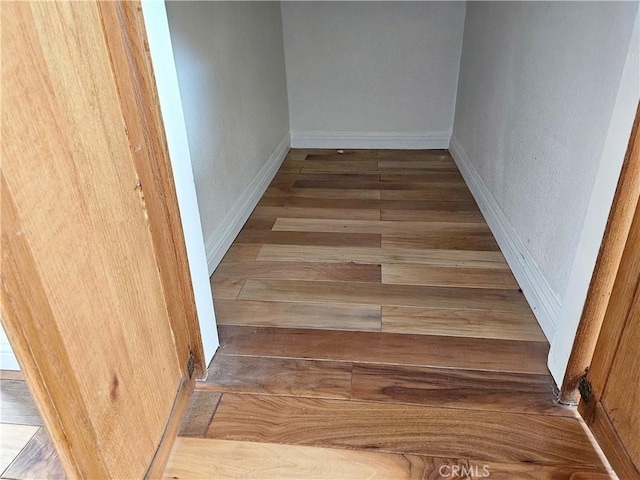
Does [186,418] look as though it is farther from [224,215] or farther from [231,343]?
[224,215]

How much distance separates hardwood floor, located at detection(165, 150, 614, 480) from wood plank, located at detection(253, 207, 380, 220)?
0.07 metres

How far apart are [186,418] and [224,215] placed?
102cm

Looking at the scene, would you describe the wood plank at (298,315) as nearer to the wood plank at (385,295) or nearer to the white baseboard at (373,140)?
the wood plank at (385,295)

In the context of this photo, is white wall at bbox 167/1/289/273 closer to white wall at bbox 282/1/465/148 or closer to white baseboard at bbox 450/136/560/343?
white wall at bbox 282/1/465/148

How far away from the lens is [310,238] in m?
2.17

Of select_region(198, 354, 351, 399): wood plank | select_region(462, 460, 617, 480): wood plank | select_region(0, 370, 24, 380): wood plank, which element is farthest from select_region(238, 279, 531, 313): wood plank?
select_region(0, 370, 24, 380): wood plank

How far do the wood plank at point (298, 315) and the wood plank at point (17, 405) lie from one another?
584mm

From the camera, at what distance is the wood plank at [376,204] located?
8.09ft

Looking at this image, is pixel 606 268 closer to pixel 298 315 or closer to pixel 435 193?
pixel 298 315

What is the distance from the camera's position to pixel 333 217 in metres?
2.38

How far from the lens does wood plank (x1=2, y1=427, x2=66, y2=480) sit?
110 centimetres

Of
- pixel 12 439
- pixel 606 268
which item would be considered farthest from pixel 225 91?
pixel 606 268

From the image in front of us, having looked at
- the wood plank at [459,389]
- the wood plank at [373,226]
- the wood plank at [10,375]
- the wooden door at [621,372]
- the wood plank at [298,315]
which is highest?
the wooden door at [621,372]

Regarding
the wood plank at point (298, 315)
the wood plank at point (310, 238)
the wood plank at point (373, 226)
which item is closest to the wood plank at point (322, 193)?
the wood plank at point (373, 226)
